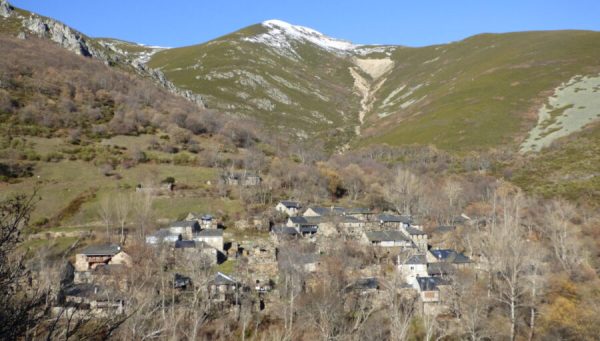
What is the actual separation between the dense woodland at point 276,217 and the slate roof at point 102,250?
198 cm

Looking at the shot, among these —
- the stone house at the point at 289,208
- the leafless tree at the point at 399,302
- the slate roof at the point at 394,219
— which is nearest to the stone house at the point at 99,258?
the leafless tree at the point at 399,302

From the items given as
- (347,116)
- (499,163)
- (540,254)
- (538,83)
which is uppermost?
(538,83)

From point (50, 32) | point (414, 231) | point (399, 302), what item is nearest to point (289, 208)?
point (414, 231)

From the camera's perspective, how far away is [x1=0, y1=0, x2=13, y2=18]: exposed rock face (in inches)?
4643

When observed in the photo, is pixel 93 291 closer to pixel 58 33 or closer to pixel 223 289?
pixel 223 289

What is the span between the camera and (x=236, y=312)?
31.2 m

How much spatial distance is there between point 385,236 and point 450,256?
297 inches

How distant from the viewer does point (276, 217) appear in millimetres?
52844

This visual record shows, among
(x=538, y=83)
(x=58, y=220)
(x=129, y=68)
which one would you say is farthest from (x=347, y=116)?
(x=58, y=220)

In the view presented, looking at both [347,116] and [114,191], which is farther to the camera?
[347,116]

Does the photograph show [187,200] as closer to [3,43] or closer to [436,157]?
[436,157]

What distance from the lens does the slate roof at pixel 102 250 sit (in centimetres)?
3781

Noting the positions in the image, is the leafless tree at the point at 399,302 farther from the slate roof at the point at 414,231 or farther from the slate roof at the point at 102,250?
the slate roof at the point at 102,250

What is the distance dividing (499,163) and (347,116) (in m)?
82.5
